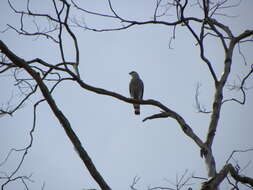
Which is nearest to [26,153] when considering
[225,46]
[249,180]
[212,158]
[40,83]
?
[40,83]

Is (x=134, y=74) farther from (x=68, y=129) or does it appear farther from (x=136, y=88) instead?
(x=68, y=129)

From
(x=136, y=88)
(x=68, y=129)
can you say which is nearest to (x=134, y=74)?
(x=136, y=88)

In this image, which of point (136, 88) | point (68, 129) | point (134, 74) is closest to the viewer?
point (68, 129)

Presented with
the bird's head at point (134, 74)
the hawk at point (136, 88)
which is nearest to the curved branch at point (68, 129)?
the hawk at point (136, 88)

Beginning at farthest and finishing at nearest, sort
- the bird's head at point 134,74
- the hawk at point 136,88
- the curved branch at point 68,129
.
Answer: the bird's head at point 134,74 < the hawk at point 136,88 < the curved branch at point 68,129

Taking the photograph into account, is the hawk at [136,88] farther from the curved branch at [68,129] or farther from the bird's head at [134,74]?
the curved branch at [68,129]

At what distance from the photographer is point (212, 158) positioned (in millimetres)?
3430

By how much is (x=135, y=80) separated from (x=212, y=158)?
6523 millimetres

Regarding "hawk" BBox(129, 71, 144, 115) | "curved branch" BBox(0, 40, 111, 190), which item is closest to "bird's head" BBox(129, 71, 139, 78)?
"hawk" BBox(129, 71, 144, 115)

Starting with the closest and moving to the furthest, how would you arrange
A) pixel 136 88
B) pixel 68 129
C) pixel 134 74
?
pixel 68 129 → pixel 136 88 → pixel 134 74

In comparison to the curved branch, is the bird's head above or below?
above

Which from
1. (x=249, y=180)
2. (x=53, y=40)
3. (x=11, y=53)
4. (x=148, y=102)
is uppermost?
(x=53, y=40)

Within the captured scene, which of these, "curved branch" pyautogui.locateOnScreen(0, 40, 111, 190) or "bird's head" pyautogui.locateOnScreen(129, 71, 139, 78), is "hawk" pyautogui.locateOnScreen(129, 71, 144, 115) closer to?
"bird's head" pyautogui.locateOnScreen(129, 71, 139, 78)

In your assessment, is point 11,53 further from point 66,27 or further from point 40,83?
point 66,27
